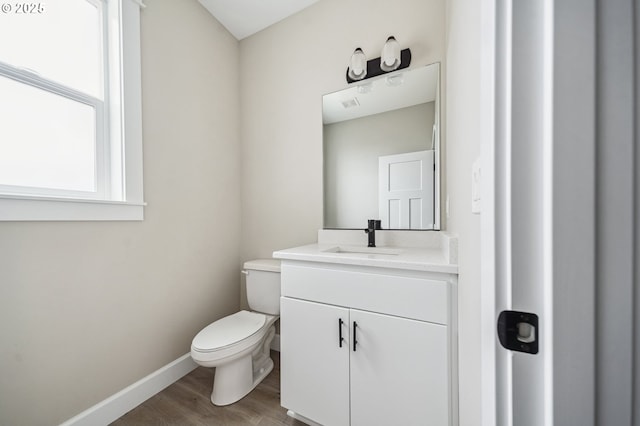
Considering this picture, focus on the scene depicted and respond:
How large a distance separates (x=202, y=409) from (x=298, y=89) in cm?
214

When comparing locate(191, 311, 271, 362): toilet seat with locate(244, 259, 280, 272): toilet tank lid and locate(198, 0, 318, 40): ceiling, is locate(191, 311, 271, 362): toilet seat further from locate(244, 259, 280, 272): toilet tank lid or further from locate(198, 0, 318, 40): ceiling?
locate(198, 0, 318, 40): ceiling

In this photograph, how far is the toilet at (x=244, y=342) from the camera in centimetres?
129

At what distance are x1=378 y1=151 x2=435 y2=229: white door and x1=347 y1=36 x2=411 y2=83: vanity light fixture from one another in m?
0.55

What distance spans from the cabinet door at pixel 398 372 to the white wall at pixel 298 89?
89 cm

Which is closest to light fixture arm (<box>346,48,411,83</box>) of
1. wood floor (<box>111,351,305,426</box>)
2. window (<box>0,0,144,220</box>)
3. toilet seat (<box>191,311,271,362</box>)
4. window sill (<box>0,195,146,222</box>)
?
window (<box>0,0,144,220</box>)

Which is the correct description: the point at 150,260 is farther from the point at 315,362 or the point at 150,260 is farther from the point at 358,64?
the point at 358,64

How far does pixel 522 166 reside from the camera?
0.34m

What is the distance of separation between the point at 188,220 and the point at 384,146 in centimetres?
142

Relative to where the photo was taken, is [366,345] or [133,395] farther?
[133,395]

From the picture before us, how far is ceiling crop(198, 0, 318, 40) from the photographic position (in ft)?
5.69

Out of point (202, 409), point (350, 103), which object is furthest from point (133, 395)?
point (350, 103)

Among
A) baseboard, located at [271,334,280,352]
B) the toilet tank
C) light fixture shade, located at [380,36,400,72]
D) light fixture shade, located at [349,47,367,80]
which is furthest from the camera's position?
baseboard, located at [271,334,280,352]

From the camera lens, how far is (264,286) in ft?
5.59

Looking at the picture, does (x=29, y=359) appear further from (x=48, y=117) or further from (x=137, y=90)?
(x=137, y=90)
